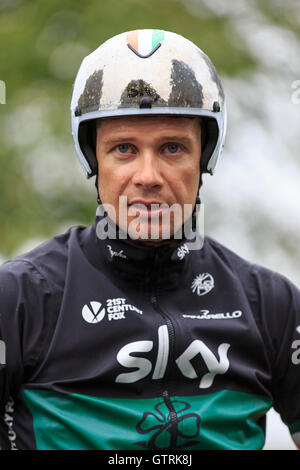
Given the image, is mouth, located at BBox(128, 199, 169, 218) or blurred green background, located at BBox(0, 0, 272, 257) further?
blurred green background, located at BBox(0, 0, 272, 257)

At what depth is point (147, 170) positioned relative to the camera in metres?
3.13

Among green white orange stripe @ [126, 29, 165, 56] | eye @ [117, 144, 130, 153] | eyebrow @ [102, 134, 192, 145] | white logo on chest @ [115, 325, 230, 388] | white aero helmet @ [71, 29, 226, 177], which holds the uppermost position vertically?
green white orange stripe @ [126, 29, 165, 56]

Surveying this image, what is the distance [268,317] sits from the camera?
11.3 feet

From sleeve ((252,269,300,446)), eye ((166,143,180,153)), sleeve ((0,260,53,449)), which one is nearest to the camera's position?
sleeve ((0,260,53,449))

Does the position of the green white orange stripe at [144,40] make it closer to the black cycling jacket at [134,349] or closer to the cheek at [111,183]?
the cheek at [111,183]

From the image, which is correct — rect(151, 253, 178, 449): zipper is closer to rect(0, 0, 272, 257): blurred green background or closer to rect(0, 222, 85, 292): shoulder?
rect(0, 222, 85, 292): shoulder

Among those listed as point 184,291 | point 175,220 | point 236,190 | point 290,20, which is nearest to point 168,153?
point 175,220

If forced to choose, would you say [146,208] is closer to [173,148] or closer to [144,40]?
[173,148]

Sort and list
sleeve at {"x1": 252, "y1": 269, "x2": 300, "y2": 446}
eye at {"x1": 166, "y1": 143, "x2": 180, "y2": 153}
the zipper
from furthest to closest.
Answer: sleeve at {"x1": 252, "y1": 269, "x2": 300, "y2": 446}, eye at {"x1": 166, "y1": 143, "x2": 180, "y2": 153}, the zipper

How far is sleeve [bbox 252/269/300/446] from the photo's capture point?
3434mm

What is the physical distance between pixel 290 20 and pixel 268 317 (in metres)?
5.16

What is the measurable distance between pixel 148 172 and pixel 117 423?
2.88 ft

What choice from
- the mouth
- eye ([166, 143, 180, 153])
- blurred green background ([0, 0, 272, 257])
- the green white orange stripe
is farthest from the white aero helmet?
blurred green background ([0, 0, 272, 257])
